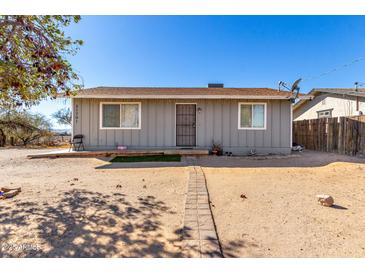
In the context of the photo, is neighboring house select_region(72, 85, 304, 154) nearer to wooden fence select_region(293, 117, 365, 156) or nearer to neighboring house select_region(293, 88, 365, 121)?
wooden fence select_region(293, 117, 365, 156)

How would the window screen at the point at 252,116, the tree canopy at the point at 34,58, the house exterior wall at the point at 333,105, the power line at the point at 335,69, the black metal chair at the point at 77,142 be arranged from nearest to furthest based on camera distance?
the tree canopy at the point at 34,58, the black metal chair at the point at 77,142, the window screen at the point at 252,116, the power line at the point at 335,69, the house exterior wall at the point at 333,105

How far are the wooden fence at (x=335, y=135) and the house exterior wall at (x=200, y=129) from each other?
209cm

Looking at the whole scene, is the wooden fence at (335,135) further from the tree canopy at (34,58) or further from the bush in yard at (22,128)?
the bush in yard at (22,128)

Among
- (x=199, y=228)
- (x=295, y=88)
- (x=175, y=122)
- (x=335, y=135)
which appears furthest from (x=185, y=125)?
(x=335, y=135)

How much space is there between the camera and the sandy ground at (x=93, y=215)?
1.85 m

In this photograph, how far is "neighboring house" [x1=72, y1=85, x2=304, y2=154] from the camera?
8.26 meters

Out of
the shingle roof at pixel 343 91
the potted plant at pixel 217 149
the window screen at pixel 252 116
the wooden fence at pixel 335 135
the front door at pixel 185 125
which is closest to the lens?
the wooden fence at pixel 335 135

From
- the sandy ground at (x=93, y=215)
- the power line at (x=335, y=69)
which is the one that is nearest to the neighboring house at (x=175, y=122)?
the sandy ground at (x=93, y=215)

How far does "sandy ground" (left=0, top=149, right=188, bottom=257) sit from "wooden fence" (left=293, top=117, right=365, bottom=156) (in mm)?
7250

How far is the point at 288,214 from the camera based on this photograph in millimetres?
2613

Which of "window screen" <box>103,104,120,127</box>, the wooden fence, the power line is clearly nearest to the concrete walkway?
"window screen" <box>103,104,120,127</box>
